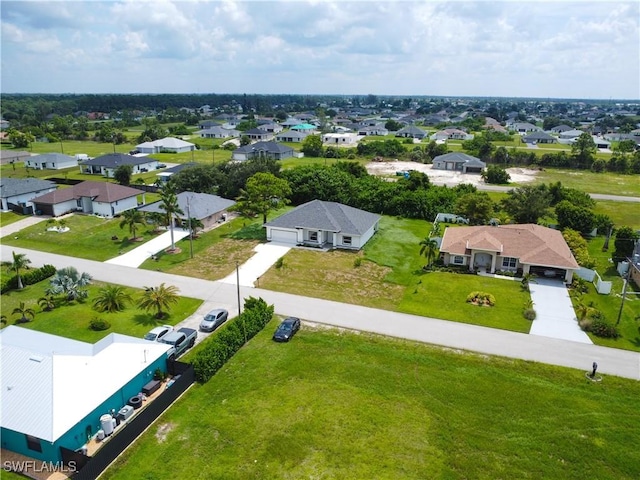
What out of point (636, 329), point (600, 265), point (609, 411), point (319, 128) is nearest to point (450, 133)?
point (319, 128)

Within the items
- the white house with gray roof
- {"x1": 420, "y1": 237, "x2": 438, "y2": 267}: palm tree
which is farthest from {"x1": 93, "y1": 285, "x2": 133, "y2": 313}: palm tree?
{"x1": 420, "y1": 237, "x2": 438, "y2": 267}: palm tree

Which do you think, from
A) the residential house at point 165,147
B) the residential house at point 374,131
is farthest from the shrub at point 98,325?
the residential house at point 374,131

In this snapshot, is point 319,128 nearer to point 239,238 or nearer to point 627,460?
point 239,238

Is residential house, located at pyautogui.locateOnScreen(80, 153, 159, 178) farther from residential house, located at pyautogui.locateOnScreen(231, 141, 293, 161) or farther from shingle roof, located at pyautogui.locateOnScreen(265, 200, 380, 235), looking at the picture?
shingle roof, located at pyautogui.locateOnScreen(265, 200, 380, 235)

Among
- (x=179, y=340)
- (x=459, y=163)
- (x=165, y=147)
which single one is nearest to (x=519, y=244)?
(x=179, y=340)

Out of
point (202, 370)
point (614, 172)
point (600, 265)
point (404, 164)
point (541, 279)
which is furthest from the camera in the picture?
point (404, 164)
